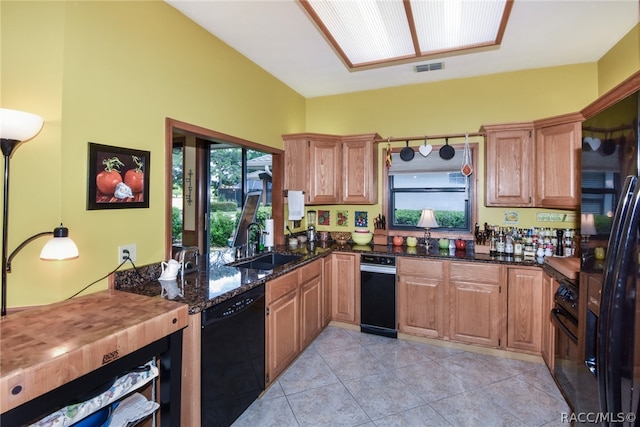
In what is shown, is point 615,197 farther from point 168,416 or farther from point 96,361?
point 168,416

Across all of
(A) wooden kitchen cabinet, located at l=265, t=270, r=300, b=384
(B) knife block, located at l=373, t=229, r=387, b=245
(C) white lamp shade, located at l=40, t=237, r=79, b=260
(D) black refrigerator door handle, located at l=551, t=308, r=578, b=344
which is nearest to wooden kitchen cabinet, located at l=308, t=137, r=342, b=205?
(B) knife block, located at l=373, t=229, r=387, b=245

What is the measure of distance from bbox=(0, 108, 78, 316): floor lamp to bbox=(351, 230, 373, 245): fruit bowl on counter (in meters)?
2.83

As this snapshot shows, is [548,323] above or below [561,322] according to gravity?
below

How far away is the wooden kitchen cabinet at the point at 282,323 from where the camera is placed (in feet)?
7.63

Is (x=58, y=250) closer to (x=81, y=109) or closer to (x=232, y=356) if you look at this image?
(x=81, y=109)

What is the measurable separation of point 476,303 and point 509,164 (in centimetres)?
144

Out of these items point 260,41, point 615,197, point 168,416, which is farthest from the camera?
point 260,41

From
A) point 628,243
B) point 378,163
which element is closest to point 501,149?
point 378,163

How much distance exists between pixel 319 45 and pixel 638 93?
7.60 ft

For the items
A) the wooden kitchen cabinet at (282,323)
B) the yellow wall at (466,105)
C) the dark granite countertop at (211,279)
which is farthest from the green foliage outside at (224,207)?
the wooden kitchen cabinet at (282,323)

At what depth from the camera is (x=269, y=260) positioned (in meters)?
3.20

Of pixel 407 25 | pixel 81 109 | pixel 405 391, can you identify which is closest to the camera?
pixel 81 109

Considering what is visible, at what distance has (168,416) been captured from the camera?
1510 mm

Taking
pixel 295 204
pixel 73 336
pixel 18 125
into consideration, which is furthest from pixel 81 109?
pixel 295 204
